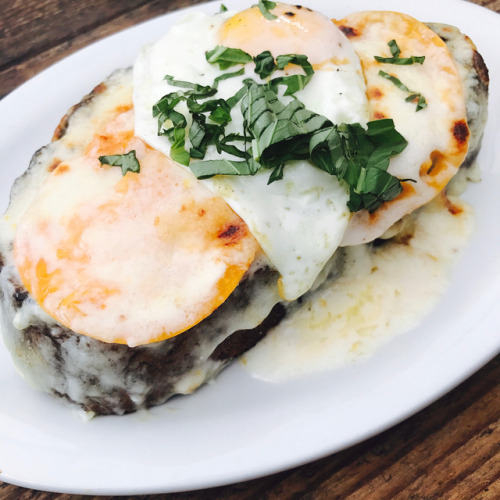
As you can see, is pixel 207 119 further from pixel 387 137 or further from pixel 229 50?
pixel 387 137

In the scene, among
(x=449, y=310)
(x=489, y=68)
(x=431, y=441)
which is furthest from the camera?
(x=489, y=68)

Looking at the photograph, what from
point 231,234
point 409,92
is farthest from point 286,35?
point 231,234

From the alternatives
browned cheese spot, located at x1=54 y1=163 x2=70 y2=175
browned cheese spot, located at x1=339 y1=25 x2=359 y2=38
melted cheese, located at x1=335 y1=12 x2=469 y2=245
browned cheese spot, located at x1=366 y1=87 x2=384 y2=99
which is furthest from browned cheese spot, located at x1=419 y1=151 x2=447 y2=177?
browned cheese spot, located at x1=54 y1=163 x2=70 y2=175

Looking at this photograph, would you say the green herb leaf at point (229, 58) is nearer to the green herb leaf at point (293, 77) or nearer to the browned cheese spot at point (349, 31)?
the green herb leaf at point (293, 77)

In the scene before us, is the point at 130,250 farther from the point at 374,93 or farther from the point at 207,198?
the point at 374,93

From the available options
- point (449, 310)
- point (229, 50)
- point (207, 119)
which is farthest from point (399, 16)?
point (449, 310)

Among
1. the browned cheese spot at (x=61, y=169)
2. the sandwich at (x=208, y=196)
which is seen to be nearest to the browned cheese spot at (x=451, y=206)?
the sandwich at (x=208, y=196)

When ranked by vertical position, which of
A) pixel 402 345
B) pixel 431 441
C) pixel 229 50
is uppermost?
pixel 229 50
